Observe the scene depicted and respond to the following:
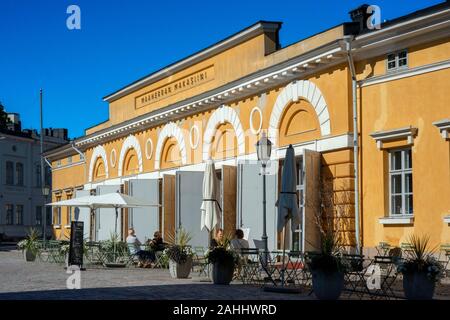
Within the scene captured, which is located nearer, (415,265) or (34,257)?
(415,265)

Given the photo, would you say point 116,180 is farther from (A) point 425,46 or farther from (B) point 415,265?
(B) point 415,265

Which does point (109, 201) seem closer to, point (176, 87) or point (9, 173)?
point (176, 87)

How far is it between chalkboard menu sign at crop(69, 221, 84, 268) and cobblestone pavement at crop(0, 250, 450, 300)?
604 mm

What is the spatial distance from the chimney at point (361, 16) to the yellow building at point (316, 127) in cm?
4

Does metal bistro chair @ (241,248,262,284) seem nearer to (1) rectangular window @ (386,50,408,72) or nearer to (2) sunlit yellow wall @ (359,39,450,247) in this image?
(2) sunlit yellow wall @ (359,39,450,247)

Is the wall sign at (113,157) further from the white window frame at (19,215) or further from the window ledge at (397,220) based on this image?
the white window frame at (19,215)

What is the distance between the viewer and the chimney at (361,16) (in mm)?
19500

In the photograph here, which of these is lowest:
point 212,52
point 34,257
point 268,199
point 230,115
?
point 34,257

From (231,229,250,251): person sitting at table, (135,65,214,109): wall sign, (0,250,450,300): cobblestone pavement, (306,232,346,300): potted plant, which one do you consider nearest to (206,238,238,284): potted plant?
(0,250,450,300): cobblestone pavement

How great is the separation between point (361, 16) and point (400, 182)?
451cm

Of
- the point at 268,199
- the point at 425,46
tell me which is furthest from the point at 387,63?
the point at 268,199

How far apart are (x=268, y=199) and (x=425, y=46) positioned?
654 cm

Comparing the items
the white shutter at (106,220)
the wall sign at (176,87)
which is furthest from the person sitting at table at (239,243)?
the white shutter at (106,220)
